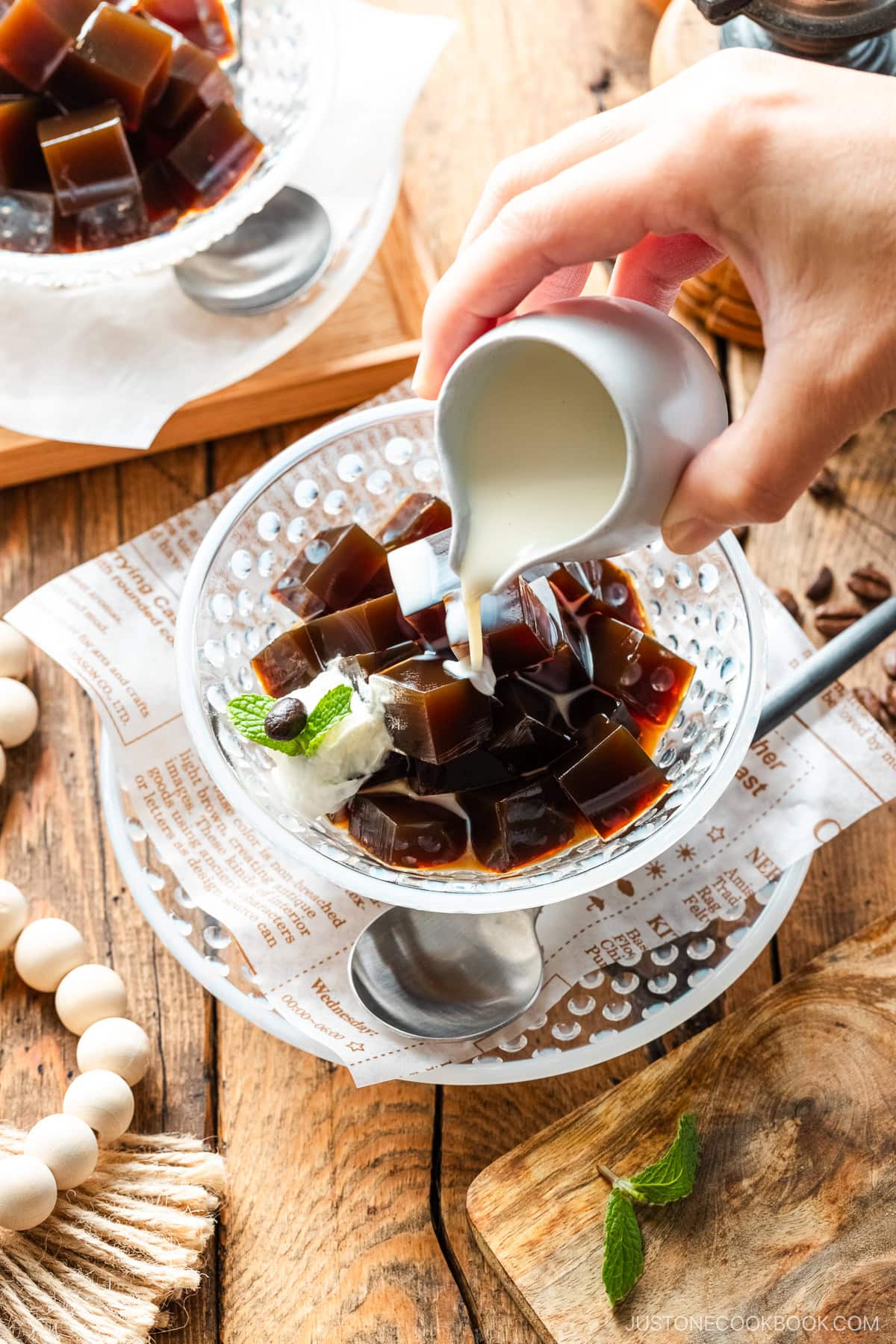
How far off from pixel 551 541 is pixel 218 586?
697 mm

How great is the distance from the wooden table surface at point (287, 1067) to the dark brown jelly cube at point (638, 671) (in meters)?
0.51

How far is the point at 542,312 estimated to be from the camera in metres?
1.44

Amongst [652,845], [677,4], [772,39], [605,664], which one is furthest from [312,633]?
[677,4]

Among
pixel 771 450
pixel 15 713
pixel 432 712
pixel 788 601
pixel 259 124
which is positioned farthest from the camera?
pixel 259 124

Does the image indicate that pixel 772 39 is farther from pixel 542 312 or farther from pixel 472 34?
pixel 542 312

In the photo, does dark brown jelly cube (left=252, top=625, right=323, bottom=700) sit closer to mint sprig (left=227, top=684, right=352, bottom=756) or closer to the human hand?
mint sprig (left=227, top=684, right=352, bottom=756)

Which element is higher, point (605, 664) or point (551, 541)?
point (551, 541)

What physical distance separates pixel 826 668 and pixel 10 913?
1.39m

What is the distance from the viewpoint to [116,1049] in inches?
76.7

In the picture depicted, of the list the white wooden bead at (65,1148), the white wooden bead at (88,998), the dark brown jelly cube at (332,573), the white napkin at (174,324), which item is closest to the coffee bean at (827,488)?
the dark brown jelly cube at (332,573)

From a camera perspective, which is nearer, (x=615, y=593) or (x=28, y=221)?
(x=615, y=593)

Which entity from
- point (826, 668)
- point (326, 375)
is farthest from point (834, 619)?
point (326, 375)

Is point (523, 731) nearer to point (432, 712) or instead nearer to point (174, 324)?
point (432, 712)

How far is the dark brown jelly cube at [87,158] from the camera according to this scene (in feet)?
7.23
